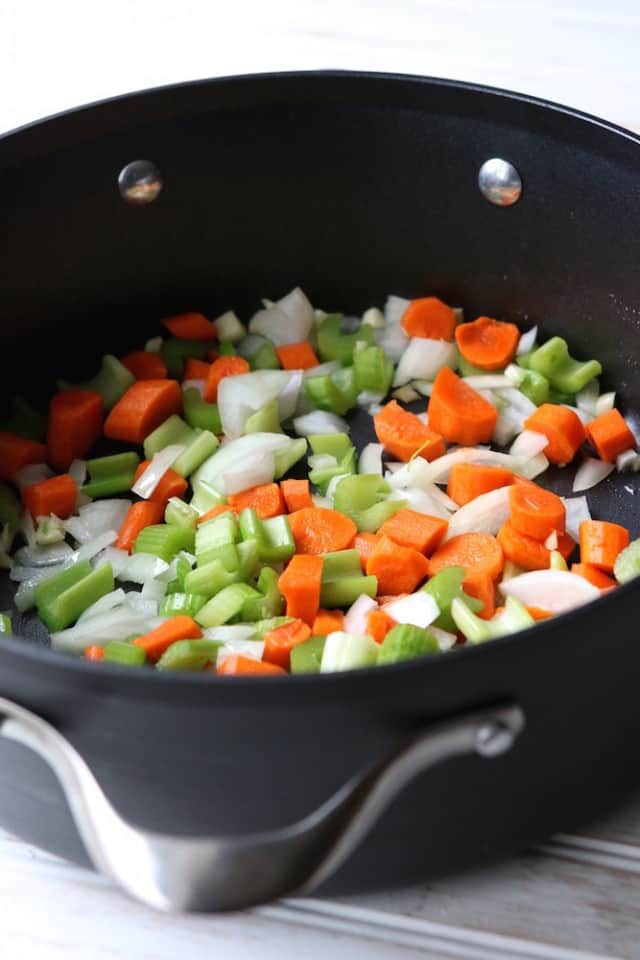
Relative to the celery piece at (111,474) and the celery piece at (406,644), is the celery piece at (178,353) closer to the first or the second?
the celery piece at (111,474)

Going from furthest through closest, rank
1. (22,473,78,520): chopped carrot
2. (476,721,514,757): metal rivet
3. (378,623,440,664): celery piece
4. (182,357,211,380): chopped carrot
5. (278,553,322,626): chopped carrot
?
(182,357,211,380): chopped carrot → (22,473,78,520): chopped carrot → (278,553,322,626): chopped carrot → (378,623,440,664): celery piece → (476,721,514,757): metal rivet

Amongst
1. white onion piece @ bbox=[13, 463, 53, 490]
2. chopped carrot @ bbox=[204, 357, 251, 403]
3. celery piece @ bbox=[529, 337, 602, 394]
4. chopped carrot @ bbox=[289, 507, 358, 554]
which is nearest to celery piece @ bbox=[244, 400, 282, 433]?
chopped carrot @ bbox=[204, 357, 251, 403]

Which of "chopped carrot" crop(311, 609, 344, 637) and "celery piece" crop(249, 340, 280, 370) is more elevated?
"celery piece" crop(249, 340, 280, 370)

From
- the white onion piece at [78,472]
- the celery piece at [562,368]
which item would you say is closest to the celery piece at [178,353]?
the white onion piece at [78,472]

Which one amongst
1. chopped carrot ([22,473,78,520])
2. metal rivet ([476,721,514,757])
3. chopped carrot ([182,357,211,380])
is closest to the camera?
metal rivet ([476,721,514,757])

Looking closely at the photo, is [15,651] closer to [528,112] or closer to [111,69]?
[528,112]

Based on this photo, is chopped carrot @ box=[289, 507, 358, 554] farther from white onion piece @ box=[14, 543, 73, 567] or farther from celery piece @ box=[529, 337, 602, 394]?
celery piece @ box=[529, 337, 602, 394]

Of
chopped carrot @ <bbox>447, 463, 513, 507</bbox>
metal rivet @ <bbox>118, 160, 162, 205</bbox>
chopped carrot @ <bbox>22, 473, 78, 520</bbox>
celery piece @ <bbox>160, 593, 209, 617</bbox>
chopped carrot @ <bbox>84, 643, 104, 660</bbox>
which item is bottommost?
chopped carrot @ <bbox>84, 643, 104, 660</bbox>
